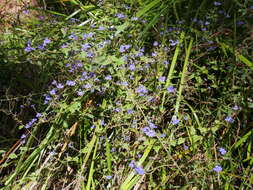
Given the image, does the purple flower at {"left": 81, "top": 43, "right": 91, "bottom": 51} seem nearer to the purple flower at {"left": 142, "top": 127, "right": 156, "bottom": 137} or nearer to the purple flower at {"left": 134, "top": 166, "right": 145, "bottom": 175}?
the purple flower at {"left": 142, "top": 127, "right": 156, "bottom": 137}

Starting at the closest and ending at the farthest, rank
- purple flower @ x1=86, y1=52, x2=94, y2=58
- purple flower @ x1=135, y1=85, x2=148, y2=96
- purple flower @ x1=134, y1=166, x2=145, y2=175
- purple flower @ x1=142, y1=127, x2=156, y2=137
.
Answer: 1. purple flower @ x1=134, y1=166, x2=145, y2=175
2. purple flower @ x1=142, y1=127, x2=156, y2=137
3. purple flower @ x1=135, y1=85, x2=148, y2=96
4. purple flower @ x1=86, y1=52, x2=94, y2=58

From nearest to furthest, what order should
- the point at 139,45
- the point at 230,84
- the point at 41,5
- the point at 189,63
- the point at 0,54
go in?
the point at 230,84, the point at 189,63, the point at 139,45, the point at 0,54, the point at 41,5

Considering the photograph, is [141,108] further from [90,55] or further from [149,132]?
[90,55]

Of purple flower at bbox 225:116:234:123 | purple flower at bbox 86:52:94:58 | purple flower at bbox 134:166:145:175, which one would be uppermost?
purple flower at bbox 86:52:94:58

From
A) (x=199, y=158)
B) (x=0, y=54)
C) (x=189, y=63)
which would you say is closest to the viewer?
(x=199, y=158)

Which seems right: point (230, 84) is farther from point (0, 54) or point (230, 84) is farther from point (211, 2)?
point (0, 54)

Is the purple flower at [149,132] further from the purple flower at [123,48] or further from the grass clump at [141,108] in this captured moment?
the purple flower at [123,48]

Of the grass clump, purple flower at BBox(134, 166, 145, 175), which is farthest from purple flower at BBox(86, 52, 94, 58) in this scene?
purple flower at BBox(134, 166, 145, 175)

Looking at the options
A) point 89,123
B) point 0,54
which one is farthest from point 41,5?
point 89,123
